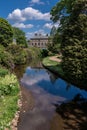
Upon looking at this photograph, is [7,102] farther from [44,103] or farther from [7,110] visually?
[44,103]

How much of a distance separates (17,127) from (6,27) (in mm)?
58625

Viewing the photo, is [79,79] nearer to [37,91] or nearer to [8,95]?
[37,91]

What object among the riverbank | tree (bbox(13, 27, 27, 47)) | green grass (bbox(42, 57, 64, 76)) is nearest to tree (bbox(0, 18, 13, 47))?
the riverbank

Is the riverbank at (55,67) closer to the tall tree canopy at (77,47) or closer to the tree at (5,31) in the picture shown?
the tall tree canopy at (77,47)

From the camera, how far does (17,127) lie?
49.0 feet

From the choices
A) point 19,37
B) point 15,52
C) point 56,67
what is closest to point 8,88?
point 56,67

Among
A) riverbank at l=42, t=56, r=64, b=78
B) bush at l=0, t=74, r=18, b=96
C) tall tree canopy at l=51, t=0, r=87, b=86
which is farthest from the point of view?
riverbank at l=42, t=56, r=64, b=78

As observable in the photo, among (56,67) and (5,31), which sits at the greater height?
(5,31)

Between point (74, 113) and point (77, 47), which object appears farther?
point (77, 47)

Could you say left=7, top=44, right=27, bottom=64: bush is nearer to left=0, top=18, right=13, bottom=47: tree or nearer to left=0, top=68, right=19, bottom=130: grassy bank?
left=0, top=18, right=13, bottom=47: tree

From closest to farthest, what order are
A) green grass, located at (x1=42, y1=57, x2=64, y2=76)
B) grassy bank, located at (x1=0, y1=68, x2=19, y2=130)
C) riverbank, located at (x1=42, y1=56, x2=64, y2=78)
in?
grassy bank, located at (x1=0, y1=68, x2=19, y2=130) → riverbank, located at (x1=42, y1=56, x2=64, y2=78) → green grass, located at (x1=42, y1=57, x2=64, y2=76)

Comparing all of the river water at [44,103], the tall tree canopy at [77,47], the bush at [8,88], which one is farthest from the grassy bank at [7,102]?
the tall tree canopy at [77,47]

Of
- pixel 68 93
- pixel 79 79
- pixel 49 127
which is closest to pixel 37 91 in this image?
pixel 68 93

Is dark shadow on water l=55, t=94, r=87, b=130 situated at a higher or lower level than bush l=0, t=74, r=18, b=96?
lower
